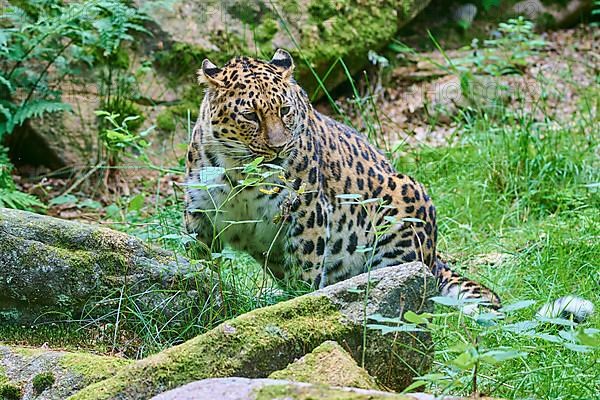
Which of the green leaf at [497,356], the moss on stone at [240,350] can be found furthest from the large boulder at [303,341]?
the green leaf at [497,356]

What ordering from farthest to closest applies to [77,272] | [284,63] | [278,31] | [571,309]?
[278,31], [284,63], [571,309], [77,272]

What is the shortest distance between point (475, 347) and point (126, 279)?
Result: 2.38 metres

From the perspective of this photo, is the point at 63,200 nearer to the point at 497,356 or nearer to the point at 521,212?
the point at 521,212

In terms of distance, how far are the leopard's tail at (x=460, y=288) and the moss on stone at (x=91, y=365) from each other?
2.46m

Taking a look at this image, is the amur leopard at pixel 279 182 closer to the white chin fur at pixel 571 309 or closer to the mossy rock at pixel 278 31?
the white chin fur at pixel 571 309

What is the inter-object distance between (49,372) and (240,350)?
38.0 inches

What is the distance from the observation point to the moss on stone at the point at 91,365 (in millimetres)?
4293

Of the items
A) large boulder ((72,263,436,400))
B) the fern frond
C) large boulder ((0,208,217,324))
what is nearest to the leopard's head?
large boulder ((0,208,217,324))

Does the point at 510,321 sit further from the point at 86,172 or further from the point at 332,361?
Answer: the point at 86,172

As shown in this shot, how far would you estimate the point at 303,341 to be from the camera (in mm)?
4266

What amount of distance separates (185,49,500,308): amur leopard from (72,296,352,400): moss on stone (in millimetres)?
1144

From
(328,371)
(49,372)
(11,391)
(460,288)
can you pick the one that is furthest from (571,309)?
(11,391)

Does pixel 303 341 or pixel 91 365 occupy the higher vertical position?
pixel 303 341

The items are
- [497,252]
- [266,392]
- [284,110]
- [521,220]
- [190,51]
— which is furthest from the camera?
[190,51]
